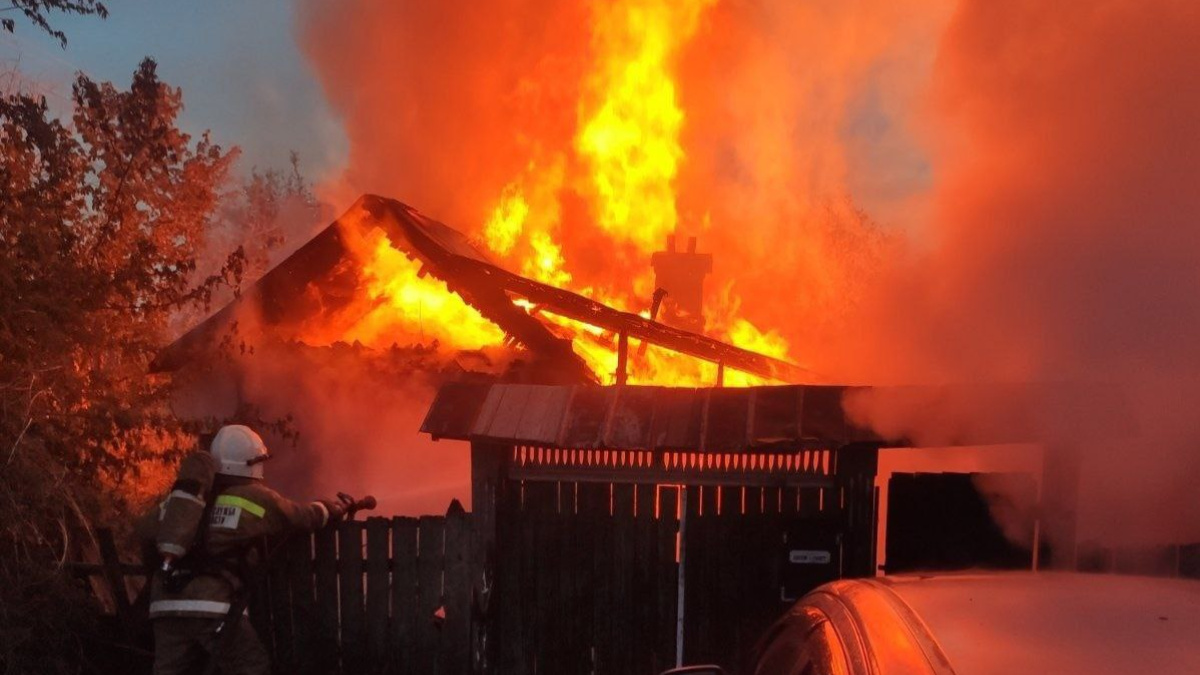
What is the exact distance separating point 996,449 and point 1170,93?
2.67 meters

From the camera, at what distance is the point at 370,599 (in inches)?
212

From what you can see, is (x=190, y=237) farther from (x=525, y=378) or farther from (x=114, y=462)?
(x=525, y=378)

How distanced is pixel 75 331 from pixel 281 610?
3257 millimetres

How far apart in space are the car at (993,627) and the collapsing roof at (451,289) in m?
6.85

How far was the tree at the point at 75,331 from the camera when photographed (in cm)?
573

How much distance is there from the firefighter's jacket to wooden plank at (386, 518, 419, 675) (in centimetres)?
66

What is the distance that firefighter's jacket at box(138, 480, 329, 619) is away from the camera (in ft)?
15.7

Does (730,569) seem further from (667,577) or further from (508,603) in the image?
(508,603)

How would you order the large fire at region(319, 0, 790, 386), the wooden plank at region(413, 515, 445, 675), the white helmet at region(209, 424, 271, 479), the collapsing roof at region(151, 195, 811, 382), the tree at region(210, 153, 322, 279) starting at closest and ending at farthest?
1. the white helmet at region(209, 424, 271, 479)
2. the wooden plank at region(413, 515, 445, 675)
3. the collapsing roof at region(151, 195, 811, 382)
4. the large fire at region(319, 0, 790, 386)
5. the tree at region(210, 153, 322, 279)

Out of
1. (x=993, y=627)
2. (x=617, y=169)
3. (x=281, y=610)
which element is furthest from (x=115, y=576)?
(x=617, y=169)

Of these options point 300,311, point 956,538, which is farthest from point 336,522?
point 300,311

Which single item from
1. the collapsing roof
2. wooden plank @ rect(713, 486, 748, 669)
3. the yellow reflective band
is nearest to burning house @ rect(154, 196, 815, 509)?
the collapsing roof

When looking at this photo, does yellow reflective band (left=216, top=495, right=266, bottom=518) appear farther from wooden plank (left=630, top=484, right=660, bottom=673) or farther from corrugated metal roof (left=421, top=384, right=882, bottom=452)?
wooden plank (left=630, top=484, right=660, bottom=673)

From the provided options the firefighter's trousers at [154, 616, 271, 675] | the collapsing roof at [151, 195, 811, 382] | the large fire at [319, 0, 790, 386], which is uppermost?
the large fire at [319, 0, 790, 386]
